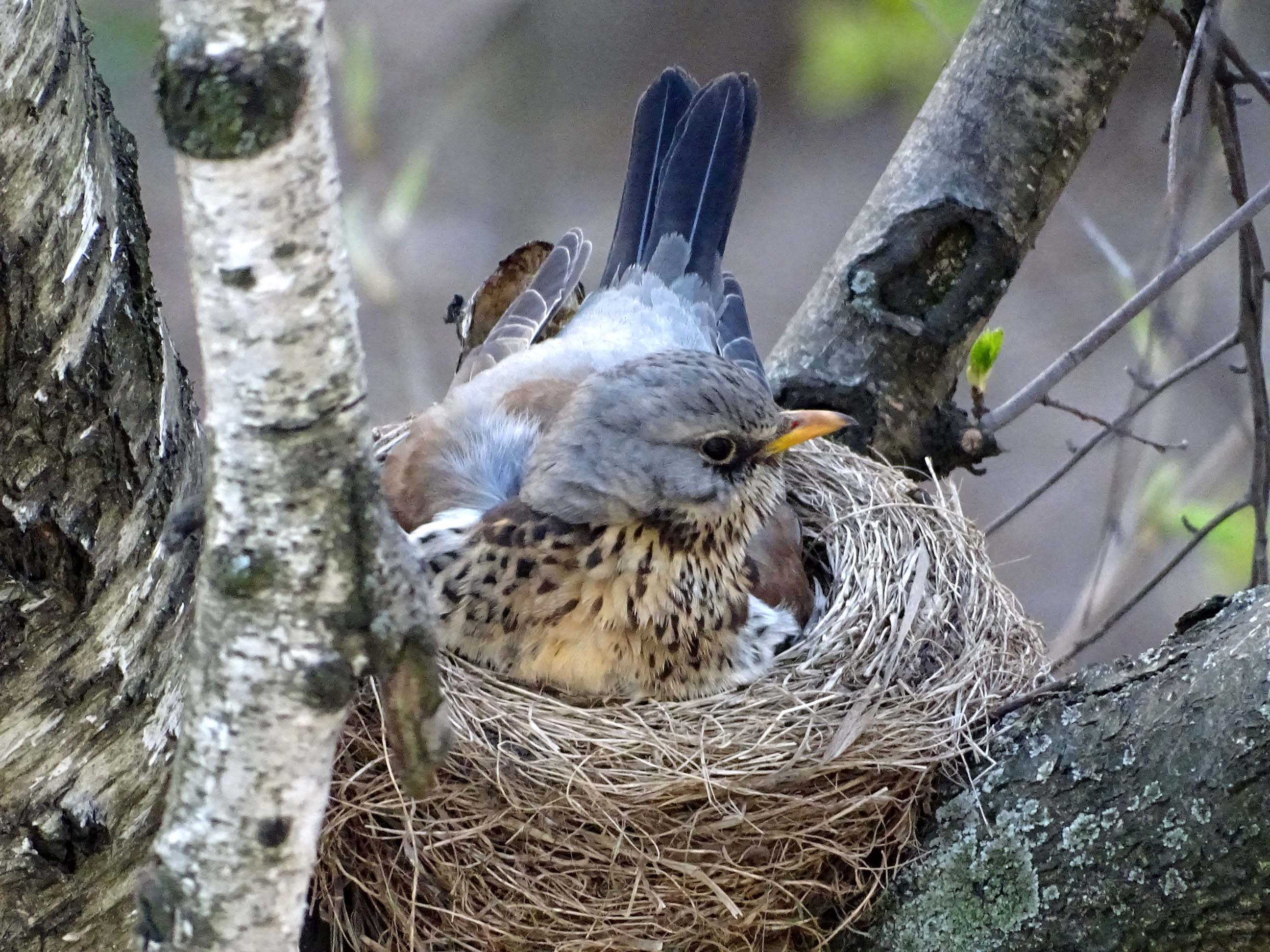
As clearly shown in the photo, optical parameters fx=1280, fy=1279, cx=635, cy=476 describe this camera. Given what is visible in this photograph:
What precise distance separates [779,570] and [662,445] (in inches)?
17.6

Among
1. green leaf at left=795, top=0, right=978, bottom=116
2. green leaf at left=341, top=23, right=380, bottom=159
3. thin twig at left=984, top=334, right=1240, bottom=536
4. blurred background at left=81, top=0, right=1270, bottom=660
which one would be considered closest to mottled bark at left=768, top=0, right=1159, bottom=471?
thin twig at left=984, top=334, right=1240, bottom=536

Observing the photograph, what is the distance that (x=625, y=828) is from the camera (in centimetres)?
183

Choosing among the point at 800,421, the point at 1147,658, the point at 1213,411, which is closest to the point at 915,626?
the point at 800,421

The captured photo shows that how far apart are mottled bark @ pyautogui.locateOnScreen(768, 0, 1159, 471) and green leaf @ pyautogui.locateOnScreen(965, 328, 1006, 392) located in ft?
0.13

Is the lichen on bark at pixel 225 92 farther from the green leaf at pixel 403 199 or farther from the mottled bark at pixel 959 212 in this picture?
the green leaf at pixel 403 199

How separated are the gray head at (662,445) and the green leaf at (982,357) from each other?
541 millimetres

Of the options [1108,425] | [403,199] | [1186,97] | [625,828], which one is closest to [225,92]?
[625,828]

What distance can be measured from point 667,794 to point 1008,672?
658 mm

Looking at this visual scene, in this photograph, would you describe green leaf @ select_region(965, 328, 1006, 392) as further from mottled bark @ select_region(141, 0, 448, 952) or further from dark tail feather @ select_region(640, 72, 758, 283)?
mottled bark @ select_region(141, 0, 448, 952)

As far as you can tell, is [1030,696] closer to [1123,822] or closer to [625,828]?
[1123,822]

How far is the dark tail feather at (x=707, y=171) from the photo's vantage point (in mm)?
2893

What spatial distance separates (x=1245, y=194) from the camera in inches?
98.7

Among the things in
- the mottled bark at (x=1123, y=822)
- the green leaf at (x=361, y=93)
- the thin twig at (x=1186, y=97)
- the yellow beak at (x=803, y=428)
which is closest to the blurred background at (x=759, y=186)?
the green leaf at (x=361, y=93)

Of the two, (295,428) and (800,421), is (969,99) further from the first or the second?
(295,428)
